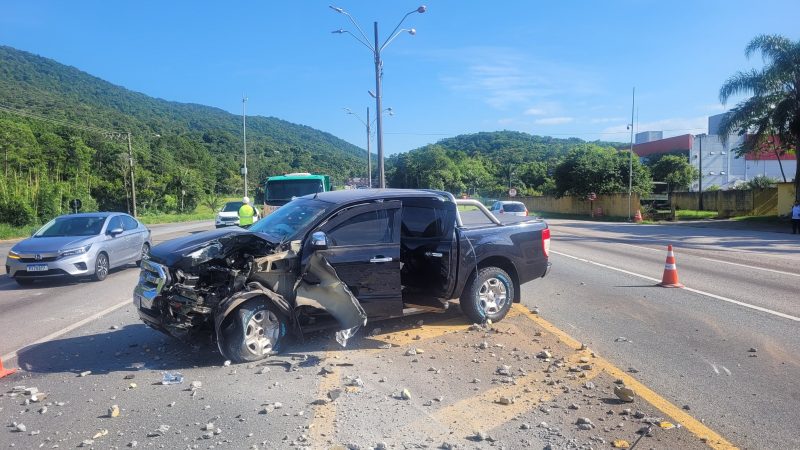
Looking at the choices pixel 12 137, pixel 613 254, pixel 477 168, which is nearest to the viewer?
pixel 613 254

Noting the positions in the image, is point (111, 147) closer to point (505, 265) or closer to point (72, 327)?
point (72, 327)

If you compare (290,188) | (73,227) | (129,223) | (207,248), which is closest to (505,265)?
(207,248)

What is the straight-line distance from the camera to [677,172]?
69438 millimetres

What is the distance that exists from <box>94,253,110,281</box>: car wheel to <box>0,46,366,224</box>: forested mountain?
2576 centimetres

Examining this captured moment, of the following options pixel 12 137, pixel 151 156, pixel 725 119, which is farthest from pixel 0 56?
pixel 725 119

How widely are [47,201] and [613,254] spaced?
3332 cm

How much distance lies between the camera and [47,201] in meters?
35.7

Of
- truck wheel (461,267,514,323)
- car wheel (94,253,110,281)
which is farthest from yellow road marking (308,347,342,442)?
car wheel (94,253,110,281)

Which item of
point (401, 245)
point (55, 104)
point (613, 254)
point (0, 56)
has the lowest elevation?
point (613, 254)

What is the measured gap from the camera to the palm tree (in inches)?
1329

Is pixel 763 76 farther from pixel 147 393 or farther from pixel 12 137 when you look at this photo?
pixel 12 137

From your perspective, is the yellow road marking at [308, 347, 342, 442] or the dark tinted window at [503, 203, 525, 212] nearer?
the yellow road marking at [308, 347, 342, 442]

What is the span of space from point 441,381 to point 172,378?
2.50 m

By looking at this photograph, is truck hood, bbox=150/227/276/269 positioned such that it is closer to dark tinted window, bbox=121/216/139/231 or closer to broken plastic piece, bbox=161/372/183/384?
broken plastic piece, bbox=161/372/183/384
